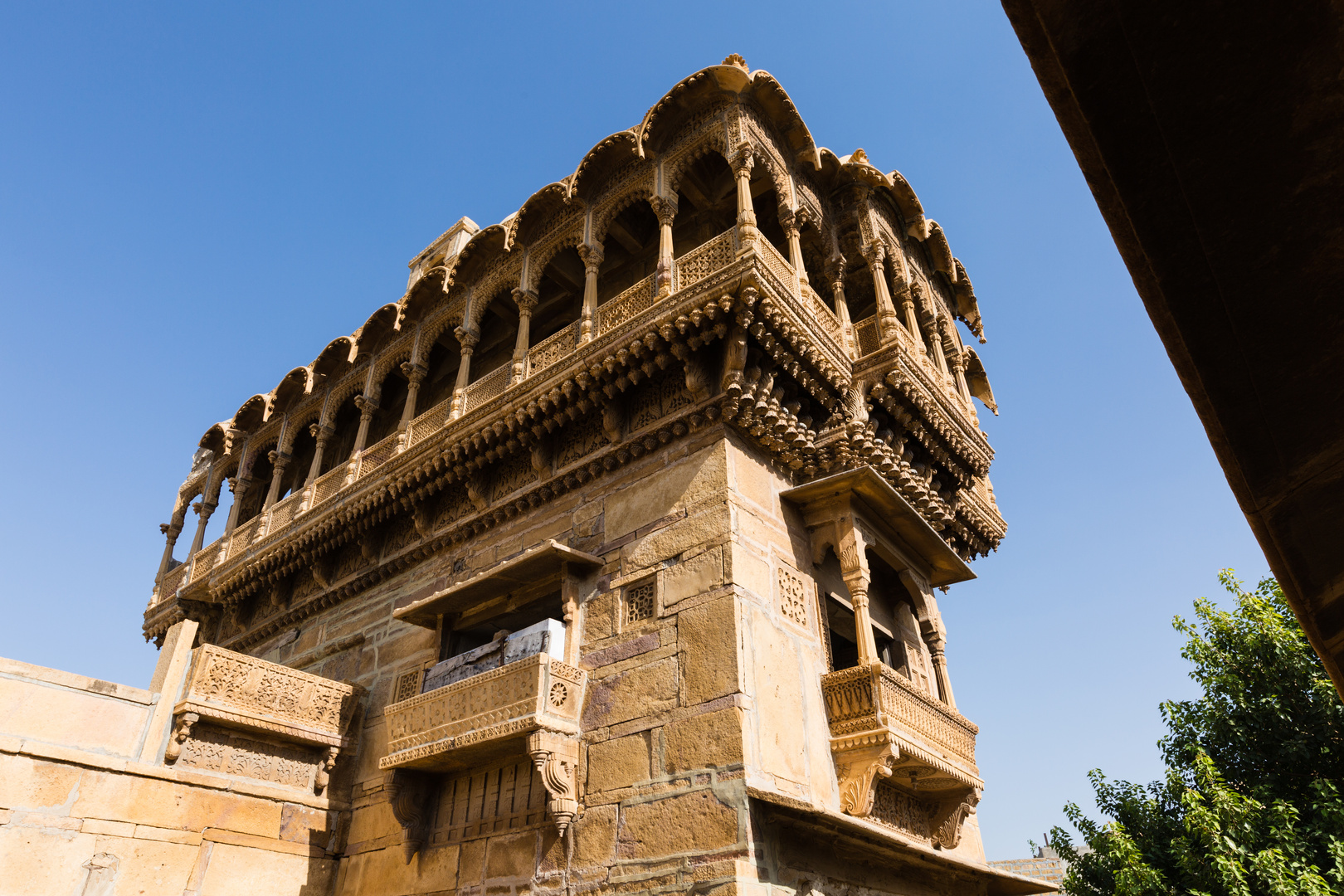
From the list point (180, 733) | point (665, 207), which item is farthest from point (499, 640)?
point (665, 207)

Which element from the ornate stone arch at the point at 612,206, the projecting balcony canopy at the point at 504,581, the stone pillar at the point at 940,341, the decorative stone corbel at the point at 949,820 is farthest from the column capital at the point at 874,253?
the decorative stone corbel at the point at 949,820

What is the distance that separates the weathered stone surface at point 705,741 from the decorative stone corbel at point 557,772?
2.96 ft

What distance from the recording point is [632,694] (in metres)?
6.66

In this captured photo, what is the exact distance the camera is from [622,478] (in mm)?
7984

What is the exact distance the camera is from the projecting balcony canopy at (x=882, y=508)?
7.36m

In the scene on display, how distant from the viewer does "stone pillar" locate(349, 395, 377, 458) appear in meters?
11.1

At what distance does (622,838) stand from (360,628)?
5.18 m

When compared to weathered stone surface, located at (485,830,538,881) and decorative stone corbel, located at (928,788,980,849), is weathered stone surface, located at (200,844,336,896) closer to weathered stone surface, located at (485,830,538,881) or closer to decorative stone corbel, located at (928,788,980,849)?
weathered stone surface, located at (485,830,538,881)

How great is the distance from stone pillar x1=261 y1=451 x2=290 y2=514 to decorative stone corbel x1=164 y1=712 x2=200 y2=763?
4858 mm

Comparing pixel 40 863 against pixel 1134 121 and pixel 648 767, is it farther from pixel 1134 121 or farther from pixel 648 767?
pixel 1134 121

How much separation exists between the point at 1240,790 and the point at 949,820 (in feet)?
20.0

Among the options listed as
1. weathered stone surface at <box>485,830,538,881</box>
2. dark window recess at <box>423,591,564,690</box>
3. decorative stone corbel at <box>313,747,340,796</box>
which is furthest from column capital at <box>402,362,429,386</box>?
weathered stone surface at <box>485,830,538,881</box>

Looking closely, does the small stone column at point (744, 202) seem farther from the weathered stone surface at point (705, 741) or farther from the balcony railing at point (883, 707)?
the weathered stone surface at point (705, 741)

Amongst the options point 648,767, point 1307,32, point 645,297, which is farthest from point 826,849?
point 1307,32
